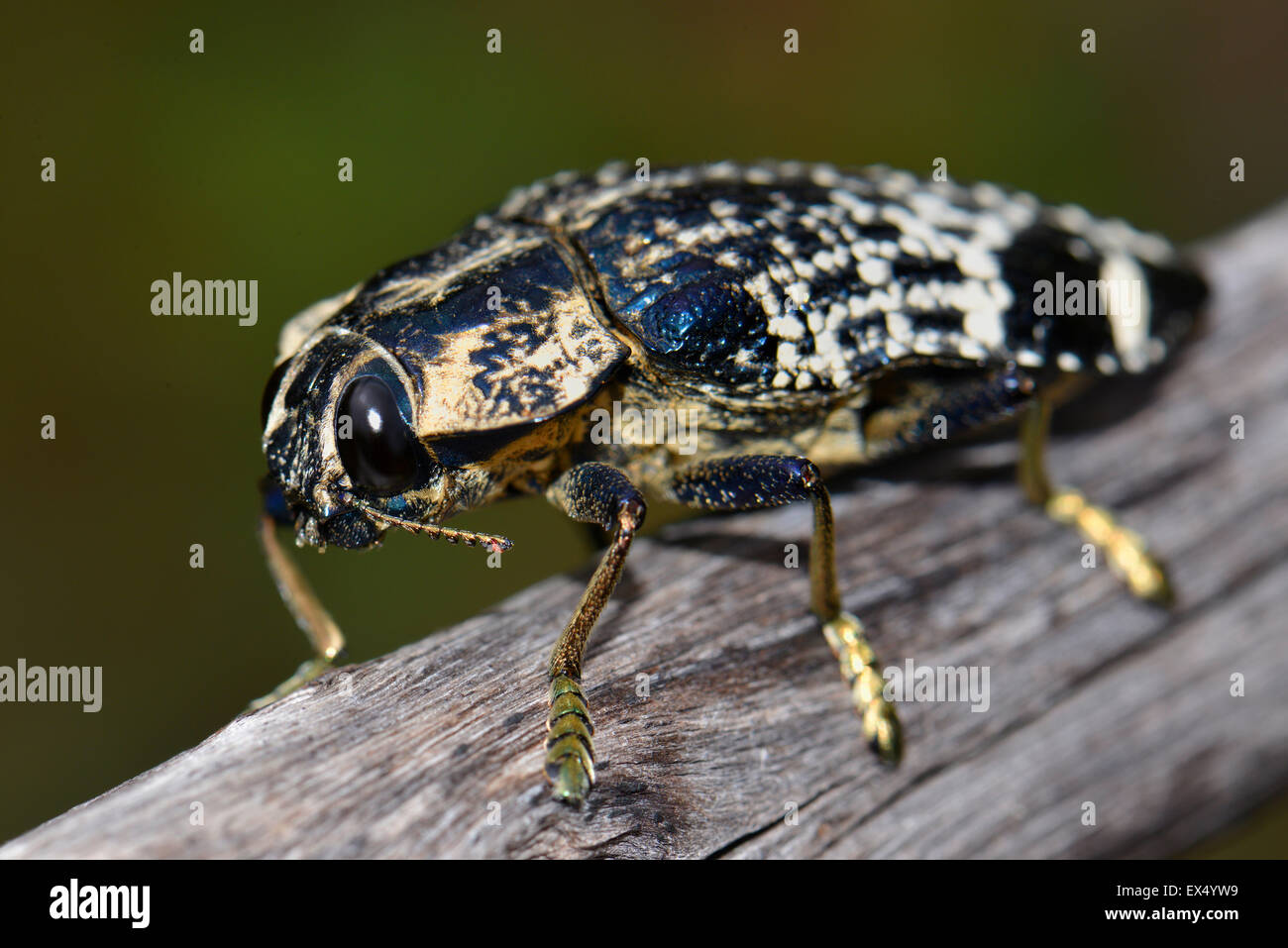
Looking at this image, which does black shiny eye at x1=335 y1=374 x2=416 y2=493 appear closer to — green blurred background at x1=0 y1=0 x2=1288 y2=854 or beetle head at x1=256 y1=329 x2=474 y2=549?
beetle head at x1=256 y1=329 x2=474 y2=549

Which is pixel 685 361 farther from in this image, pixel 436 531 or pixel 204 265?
pixel 204 265

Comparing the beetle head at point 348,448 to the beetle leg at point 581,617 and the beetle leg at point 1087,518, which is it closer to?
the beetle leg at point 581,617

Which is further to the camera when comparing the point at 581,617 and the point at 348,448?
the point at 348,448

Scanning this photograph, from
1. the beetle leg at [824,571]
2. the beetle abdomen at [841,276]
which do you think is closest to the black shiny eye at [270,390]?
the beetle abdomen at [841,276]

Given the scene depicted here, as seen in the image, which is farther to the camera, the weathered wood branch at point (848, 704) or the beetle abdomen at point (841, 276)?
A: the beetle abdomen at point (841, 276)

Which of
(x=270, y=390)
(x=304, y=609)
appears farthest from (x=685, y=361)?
(x=304, y=609)

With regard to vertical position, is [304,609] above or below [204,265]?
below
